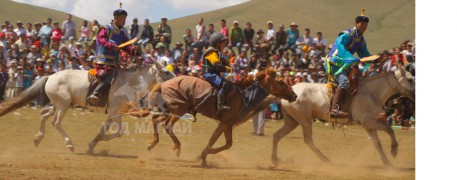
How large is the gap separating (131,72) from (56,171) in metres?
3.55

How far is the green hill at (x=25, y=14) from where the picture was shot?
32959 millimetres

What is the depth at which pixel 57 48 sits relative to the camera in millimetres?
22875

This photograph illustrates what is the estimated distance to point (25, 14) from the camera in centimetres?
3450

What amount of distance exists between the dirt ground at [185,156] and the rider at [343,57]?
1.19 meters

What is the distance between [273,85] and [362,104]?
184 cm

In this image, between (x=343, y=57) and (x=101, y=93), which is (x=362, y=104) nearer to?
(x=343, y=57)

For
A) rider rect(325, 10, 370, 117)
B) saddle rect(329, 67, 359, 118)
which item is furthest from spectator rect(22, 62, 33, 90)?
saddle rect(329, 67, 359, 118)

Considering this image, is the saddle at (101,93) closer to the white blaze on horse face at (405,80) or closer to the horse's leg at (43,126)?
the horse's leg at (43,126)

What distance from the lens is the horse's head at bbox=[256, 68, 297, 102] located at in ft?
35.0

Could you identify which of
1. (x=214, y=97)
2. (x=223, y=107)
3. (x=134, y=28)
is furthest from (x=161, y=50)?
(x=223, y=107)

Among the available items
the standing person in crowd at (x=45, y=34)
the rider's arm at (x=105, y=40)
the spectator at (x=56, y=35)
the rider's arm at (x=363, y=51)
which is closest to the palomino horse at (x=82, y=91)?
the rider's arm at (x=105, y=40)

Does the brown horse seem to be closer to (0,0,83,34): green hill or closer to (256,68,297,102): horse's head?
(256,68,297,102): horse's head

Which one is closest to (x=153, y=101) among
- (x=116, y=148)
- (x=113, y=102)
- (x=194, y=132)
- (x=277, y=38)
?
(x=113, y=102)
